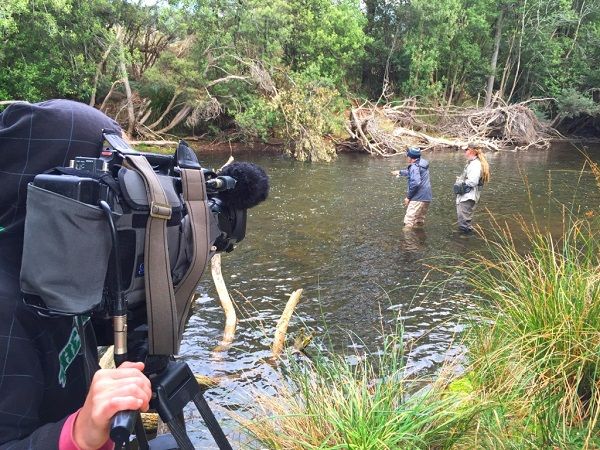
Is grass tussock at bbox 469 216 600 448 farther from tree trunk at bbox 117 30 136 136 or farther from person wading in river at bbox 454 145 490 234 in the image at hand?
tree trunk at bbox 117 30 136 136

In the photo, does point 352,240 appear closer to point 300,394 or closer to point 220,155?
point 300,394

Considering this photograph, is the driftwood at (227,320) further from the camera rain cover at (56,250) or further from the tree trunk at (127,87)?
the tree trunk at (127,87)

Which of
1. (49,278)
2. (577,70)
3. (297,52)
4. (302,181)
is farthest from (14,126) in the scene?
(577,70)

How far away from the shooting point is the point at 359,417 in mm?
2691

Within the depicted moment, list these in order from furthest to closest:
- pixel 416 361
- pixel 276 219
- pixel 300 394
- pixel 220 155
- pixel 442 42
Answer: pixel 442 42 → pixel 220 155 → pixel 276 219 → pixel 416 361 → pixel 300 394

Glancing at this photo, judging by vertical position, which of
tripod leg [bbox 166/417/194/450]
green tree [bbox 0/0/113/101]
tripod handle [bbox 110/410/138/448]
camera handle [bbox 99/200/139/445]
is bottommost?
tripod leg [bbox 166/417/194/450]

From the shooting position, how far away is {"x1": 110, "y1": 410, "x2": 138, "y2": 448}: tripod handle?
0.99 meters

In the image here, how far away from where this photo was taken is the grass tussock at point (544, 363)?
2.66 meters

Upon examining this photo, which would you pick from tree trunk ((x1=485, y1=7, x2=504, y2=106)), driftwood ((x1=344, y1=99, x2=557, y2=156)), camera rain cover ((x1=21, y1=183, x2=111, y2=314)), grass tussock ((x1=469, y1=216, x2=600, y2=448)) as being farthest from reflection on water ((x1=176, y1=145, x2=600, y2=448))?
tree trunk ((x1=485, y1=7, x2=504, y2=106))

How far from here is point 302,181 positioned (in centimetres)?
1659

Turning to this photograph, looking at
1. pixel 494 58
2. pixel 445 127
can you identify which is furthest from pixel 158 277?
pixel 494 58

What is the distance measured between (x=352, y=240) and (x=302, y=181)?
6.71 m

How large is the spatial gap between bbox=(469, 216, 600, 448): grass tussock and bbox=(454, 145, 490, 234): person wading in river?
6.67 meters

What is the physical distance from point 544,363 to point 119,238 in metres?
2.79
